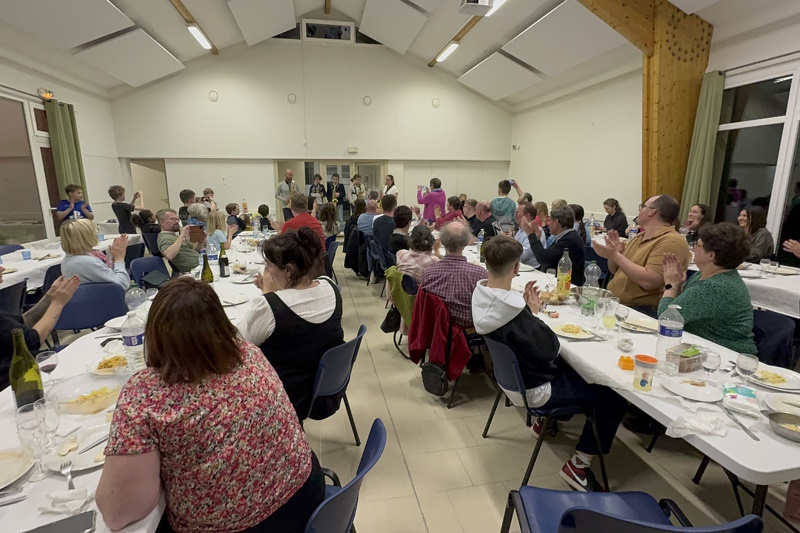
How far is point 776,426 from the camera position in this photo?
4.57ft

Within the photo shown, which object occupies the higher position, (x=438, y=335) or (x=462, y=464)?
(x=438, y=335)

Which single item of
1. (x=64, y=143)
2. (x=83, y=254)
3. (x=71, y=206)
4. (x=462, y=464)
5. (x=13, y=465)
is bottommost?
(x=462, y=464)

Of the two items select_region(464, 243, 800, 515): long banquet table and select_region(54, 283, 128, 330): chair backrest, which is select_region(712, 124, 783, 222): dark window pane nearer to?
select_region(464, 243, 800, 515): long banquet table

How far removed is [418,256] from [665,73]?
4760mm

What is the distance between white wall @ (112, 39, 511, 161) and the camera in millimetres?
9781

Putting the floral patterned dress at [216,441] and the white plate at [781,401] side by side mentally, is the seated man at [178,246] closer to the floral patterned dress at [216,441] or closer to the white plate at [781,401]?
the floral patterned dress at [216,441]

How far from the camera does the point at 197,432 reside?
0.97 meters

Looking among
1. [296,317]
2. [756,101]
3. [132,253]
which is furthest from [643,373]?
[132,253]

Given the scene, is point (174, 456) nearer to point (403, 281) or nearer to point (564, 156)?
point (403, 281)

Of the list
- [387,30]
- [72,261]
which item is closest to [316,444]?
[72,261]

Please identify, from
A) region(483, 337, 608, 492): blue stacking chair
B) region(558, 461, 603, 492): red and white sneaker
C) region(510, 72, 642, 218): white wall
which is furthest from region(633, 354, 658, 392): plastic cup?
region(510, 72, 642, 218): white wall

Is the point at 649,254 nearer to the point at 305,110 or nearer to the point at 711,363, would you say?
the point at 711,363

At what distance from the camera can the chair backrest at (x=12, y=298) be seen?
2930 millimetres

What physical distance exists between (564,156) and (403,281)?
24.2ft
